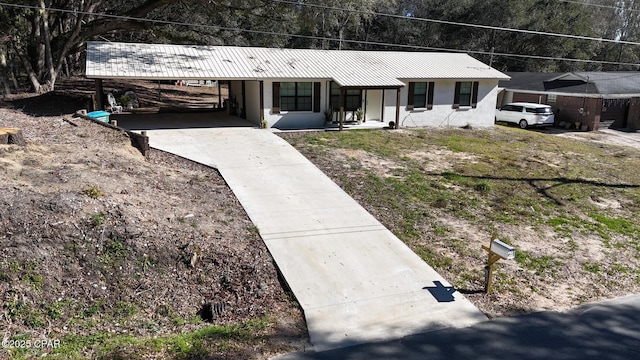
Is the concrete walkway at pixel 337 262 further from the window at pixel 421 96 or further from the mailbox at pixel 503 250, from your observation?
the window at pixel 421 96

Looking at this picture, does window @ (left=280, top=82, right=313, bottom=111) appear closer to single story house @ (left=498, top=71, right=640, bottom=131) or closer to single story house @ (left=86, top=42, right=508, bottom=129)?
single story house @ (left=86, top=42, right=508, bottom=129)

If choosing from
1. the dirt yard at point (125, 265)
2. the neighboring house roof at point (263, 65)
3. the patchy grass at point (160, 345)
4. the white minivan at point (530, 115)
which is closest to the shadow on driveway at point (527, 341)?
the patchy grass at point (160, 345)

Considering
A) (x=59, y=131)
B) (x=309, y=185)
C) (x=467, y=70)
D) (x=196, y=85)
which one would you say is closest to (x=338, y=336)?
(x=309, y=185)

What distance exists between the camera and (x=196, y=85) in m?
41.2

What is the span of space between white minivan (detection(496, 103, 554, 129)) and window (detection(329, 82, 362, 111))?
35.7 ft

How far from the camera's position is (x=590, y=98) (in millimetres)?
26797

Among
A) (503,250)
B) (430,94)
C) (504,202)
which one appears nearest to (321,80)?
(430,94)

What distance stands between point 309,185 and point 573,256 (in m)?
6.15

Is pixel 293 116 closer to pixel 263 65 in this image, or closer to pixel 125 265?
pixel 263 65

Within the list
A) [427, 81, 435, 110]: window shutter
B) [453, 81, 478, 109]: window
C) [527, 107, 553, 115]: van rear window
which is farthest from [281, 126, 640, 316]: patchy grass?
[527, 107, 553, 115]: van rear window

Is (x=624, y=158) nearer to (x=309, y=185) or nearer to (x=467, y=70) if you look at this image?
(x=467, y=70)

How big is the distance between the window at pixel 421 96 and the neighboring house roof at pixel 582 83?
420 inches

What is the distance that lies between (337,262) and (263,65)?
13894 millimetres

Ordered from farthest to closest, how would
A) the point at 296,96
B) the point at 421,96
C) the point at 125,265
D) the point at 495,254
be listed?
the point at 421,96 < the point at 296,96 < the point at 495,254 < the point at 125,265
